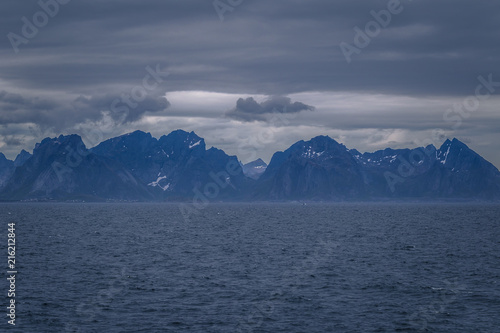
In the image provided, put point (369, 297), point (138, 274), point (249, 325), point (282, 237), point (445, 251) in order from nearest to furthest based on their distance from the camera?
point (249, 325), point (369, 297), point (138, 274), point (445, 251), point (282, 237)

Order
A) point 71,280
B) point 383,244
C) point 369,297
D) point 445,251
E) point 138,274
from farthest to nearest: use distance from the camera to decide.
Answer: point 383,244 → point 445,251 → point 138,274 → point 71,280 → point 369,297

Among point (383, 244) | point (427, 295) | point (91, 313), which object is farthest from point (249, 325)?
point (383, 244)

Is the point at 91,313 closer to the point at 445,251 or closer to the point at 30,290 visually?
the point at 30,290

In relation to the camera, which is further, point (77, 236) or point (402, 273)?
point (77, 236)

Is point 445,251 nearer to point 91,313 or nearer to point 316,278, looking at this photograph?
point 316,278

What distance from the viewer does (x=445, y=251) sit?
339ft

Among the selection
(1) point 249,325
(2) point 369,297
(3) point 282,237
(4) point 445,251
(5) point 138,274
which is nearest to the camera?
(1) point 249,325

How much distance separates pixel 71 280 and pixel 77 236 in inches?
2797

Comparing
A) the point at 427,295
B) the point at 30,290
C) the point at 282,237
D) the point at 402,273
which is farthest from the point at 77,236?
the point at 427,295

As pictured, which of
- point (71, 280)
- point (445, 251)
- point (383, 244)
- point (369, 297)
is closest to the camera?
point (369, 297)

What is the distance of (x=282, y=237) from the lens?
13700 centimetres

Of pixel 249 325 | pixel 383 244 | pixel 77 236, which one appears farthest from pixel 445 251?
pixel 77 236

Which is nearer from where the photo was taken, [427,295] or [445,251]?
[427,295]

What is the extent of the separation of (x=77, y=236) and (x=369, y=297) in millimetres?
94266
